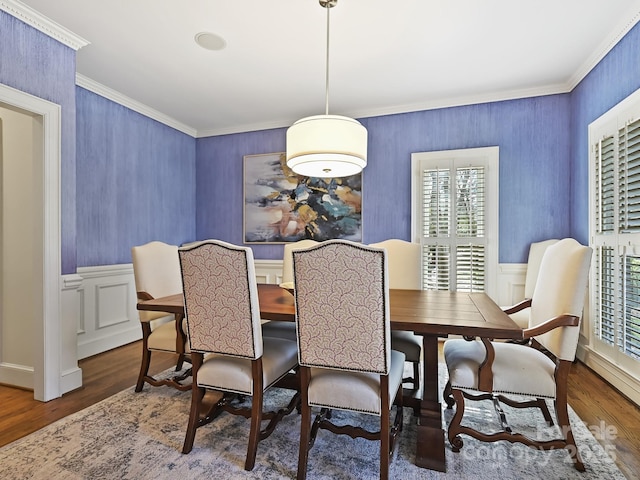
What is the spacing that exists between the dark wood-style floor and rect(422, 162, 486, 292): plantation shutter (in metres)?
1.23

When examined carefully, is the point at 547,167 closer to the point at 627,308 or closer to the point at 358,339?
the point at 627,308

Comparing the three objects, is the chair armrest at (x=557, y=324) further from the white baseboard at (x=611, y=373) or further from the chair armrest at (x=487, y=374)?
the white baseboard at (x=611, y=373)

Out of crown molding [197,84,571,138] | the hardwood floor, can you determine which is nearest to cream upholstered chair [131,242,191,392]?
the hardwood floor

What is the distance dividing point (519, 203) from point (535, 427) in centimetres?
231

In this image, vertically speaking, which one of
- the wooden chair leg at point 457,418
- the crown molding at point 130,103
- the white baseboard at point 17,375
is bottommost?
the white baseboard at point 17,375

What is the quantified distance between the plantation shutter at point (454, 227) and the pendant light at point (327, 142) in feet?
5.97

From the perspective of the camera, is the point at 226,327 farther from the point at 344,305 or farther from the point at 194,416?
the point at 344,305

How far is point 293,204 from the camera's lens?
4.47 metres

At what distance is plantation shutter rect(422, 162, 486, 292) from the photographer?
373 cm

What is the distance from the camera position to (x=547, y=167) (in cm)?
358

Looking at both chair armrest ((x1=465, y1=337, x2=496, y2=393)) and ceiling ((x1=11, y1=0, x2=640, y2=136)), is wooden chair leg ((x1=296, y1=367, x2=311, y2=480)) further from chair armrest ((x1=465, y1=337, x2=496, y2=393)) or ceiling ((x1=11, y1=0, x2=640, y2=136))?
ceiling ((x1=11, y1=0, x2=640, y2=136))

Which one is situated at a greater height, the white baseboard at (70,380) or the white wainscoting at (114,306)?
the white wainscoting at (114,306)

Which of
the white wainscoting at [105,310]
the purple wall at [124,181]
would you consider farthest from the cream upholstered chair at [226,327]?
the purple wall at [124,181]

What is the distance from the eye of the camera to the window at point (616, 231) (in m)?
2.43
